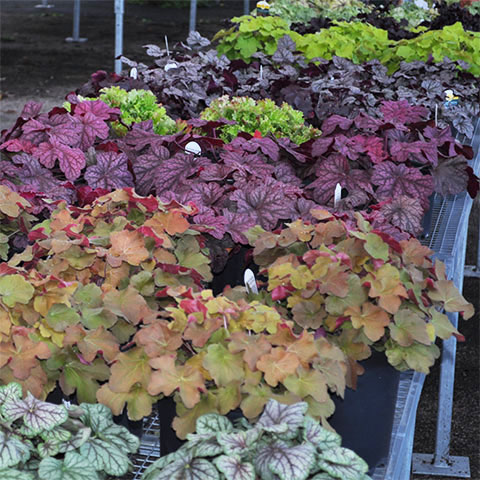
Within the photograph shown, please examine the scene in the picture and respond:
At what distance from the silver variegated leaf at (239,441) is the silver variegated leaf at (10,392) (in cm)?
33

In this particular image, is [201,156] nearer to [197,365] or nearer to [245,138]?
[245,138]

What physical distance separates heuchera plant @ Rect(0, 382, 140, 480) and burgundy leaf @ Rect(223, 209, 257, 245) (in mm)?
689

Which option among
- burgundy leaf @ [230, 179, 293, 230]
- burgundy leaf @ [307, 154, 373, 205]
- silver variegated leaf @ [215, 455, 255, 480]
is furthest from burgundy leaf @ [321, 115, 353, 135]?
silver variegated leaf @ [215, 455, 255, 480]

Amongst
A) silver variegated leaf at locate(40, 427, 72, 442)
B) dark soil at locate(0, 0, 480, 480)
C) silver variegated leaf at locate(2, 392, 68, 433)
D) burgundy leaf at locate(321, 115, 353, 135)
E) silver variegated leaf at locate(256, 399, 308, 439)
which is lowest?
dark soil at locate(0, 0, 480, 480)

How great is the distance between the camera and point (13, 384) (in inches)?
46.0

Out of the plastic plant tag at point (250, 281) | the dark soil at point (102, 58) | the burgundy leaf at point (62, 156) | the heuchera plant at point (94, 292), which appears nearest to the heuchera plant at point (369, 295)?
the plastic plant tag at point (250, 281)

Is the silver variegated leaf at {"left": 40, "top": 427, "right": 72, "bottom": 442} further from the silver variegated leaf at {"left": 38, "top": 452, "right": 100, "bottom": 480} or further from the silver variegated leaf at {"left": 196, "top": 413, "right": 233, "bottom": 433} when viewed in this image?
Answer: the silver variegated leaf at {"left": 196, "top": 413, "right": 233, "bottom": 433}

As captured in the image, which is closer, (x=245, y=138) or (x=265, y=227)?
(x=265, y=227)

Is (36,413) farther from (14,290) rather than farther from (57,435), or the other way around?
(14,290)

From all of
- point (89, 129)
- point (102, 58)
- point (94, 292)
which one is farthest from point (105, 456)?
point (102, 58)

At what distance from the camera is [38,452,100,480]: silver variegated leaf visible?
1044mm

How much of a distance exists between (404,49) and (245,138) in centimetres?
173

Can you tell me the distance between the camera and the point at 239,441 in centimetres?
105

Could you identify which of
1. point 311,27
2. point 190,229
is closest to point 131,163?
point 190,229
